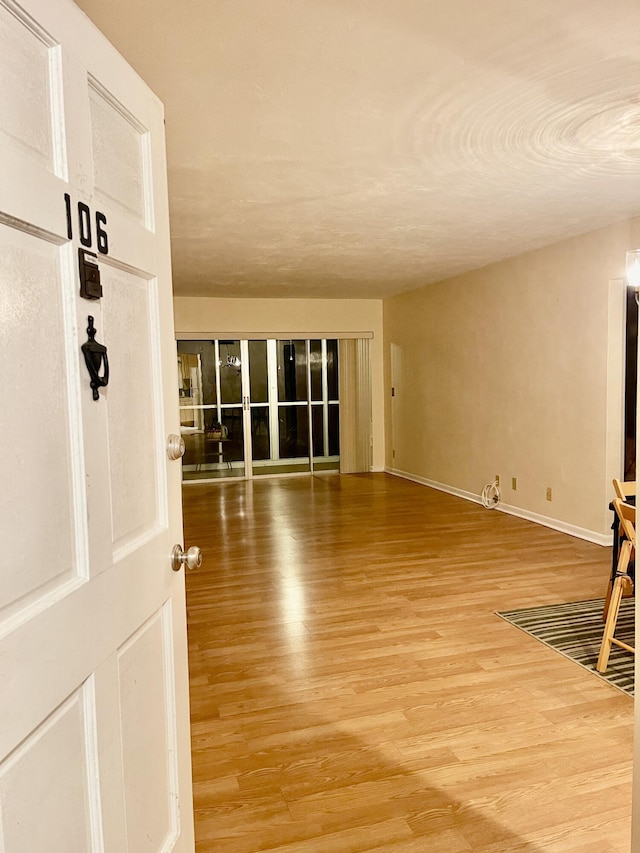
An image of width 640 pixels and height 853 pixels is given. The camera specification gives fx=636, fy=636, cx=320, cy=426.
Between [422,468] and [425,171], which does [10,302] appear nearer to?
[425,171]

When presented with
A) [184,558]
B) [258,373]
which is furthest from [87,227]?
[258,373]

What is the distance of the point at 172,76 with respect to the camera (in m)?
2.35

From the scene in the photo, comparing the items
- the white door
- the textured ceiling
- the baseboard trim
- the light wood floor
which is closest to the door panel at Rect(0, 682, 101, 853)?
the white door

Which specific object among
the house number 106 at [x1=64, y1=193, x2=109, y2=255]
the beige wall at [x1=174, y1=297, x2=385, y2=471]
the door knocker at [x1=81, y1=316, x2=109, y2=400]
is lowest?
the door knocker at [x1=81, y1=316, x2=109, y2=400]

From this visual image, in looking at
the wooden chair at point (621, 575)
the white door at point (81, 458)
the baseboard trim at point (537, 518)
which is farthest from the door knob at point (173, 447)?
the baseboard trim at point (537, 518)

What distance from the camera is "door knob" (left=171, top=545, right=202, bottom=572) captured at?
61.7 inches

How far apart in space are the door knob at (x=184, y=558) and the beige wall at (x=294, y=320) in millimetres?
7018

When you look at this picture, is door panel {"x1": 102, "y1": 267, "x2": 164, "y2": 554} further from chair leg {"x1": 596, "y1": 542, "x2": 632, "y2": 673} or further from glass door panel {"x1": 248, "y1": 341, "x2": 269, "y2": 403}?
glass door panel {"x1": 248, "y1": 341, "x2": 269, "y2": 403}

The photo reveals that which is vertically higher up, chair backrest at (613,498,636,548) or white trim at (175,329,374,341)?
white trim at (175,329,374,341)

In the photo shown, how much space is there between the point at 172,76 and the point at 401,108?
3.06 ft

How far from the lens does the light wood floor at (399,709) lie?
6.55ft

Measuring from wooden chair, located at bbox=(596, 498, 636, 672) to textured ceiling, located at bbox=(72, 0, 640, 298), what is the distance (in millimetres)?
1760

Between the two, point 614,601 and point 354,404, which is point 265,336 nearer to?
point 354,404

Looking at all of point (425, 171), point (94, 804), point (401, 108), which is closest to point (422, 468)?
point (425, 171)
